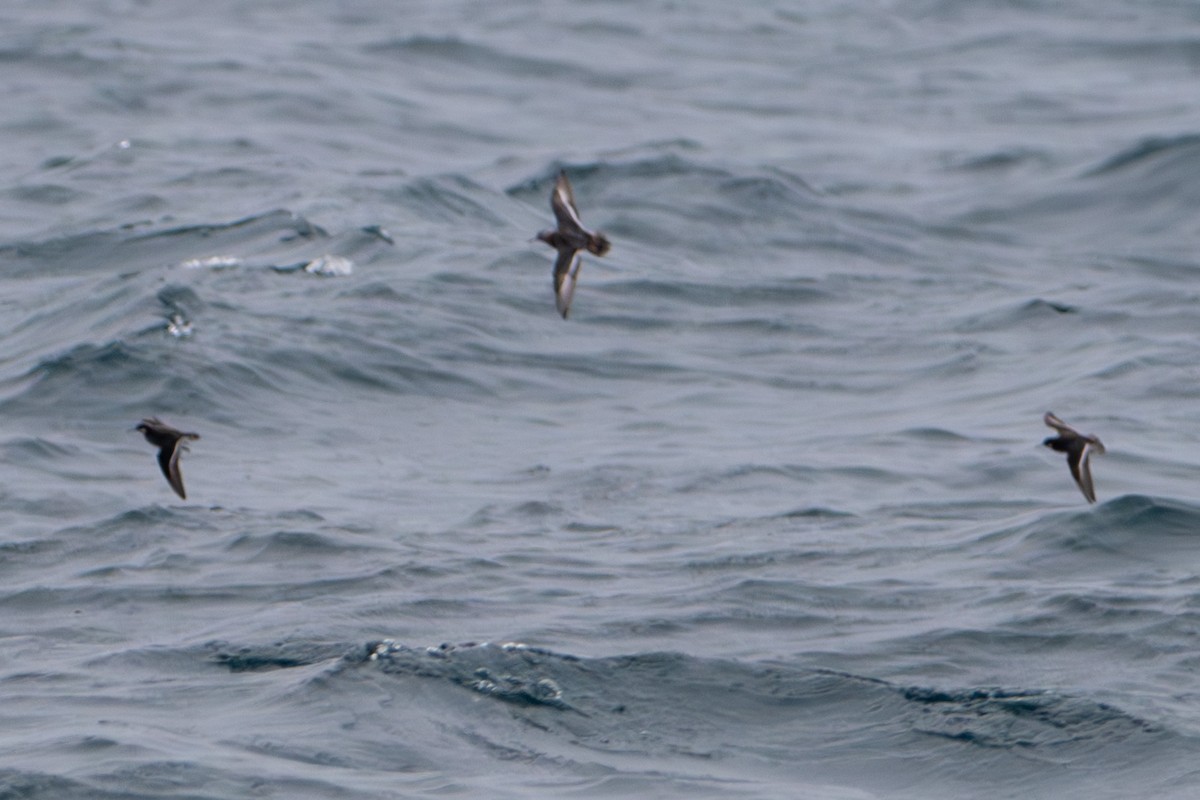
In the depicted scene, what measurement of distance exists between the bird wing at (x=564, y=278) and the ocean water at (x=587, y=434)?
172 cm

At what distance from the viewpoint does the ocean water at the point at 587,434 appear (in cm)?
945

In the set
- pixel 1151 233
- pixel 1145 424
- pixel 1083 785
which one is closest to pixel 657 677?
pixel 1083 785

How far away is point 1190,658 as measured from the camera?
403 inches

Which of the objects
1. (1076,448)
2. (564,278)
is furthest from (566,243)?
(1076,448)

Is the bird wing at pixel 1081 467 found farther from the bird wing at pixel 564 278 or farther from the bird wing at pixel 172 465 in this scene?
the bird wing at pixel 172 465

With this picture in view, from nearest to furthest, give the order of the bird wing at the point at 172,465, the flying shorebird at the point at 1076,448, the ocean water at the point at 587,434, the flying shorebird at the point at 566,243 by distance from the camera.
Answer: the bird wing at the point at 172,465, the flying shorebird at the point at 1076,448, the ocean water at the point at 587,434, the flying shorebird at the point at 566,243

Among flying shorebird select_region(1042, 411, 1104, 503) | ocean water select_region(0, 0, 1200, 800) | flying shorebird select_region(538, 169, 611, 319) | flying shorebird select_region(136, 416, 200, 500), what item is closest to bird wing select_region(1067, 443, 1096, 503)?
flying shorebird select_region(1042, 411, 1104, 503)

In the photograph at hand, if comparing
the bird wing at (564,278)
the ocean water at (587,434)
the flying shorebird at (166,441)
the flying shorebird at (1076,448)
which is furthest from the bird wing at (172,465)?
the flying shorebird at (1076,448)

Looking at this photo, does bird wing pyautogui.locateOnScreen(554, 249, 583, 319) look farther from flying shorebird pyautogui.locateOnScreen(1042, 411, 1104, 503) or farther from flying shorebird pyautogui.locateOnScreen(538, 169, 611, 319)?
flying shorebird pyautogui.locateOnScreen(1042, 411, 1104, 503)

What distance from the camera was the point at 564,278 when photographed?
1029 centimetres

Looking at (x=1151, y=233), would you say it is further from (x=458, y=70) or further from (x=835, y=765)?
(x=835, y=765)

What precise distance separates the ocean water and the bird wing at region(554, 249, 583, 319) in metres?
1.72

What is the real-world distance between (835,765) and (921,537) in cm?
323

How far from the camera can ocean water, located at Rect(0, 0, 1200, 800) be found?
945 cm
